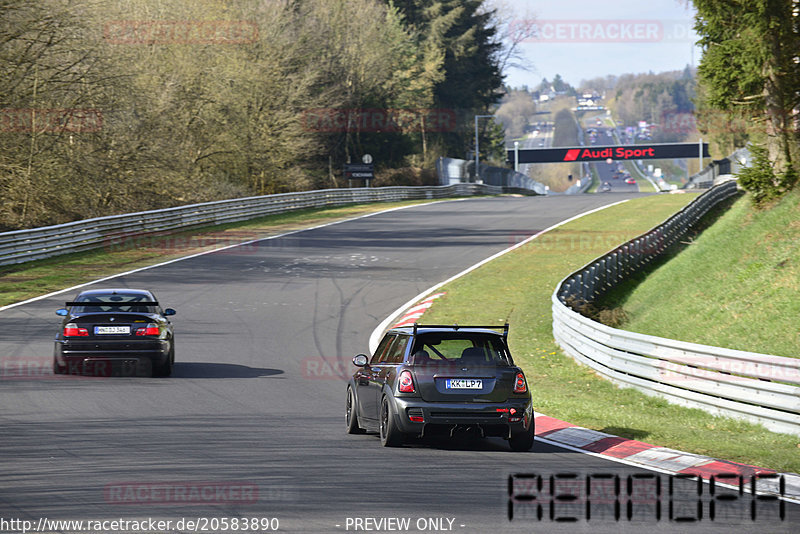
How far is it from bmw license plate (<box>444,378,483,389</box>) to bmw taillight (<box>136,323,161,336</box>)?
22.3 ft

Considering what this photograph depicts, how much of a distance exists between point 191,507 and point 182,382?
7885 mm

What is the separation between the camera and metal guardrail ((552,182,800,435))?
36.7ft

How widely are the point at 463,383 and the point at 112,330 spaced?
729 cm

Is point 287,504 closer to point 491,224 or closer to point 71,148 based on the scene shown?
point 71,148

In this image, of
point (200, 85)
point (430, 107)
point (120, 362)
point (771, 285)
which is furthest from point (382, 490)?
point (430, 107)

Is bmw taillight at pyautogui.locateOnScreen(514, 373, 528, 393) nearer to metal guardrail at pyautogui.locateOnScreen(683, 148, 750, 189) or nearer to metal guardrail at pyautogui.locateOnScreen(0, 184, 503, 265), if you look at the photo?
metal guardrail at pyautogui.locateOnScreen(0, 184, 503, 265)

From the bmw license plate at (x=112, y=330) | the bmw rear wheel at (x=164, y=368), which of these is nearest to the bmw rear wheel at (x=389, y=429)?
the bmw rear wheel at (x=164, y=368)

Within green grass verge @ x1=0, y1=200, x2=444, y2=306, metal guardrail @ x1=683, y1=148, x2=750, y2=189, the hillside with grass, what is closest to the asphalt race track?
green grass verge @ x1=0, y1=200, x2=444, y2=306

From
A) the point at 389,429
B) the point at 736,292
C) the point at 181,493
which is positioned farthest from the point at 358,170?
the point at 181,493

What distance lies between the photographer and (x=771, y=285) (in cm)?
2091

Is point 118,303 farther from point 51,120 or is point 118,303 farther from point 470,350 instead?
point 51,120

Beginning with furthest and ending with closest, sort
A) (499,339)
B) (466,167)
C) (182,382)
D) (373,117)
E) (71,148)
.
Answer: (466,167) < (373,117) < (71,148) < (182,382) < (499,339)

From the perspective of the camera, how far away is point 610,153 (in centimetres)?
11700

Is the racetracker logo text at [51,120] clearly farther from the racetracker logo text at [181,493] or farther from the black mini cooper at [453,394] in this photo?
the racetracker logo text at [181,493]
